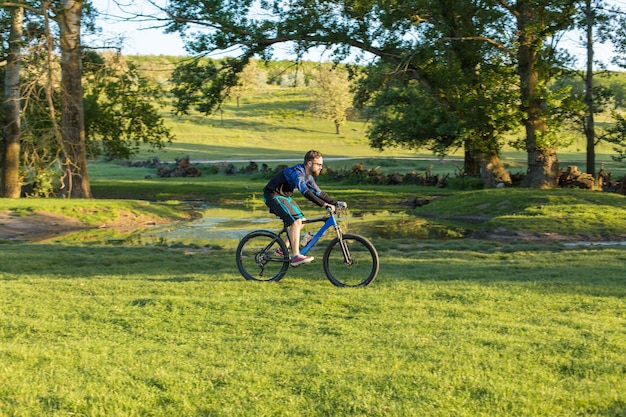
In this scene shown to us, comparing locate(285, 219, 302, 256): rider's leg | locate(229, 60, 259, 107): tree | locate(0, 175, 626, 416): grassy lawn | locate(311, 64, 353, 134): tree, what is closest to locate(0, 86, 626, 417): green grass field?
locate(0, 175, 626, 416): grassy lawn

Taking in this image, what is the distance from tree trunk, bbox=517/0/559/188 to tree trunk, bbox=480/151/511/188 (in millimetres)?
2378

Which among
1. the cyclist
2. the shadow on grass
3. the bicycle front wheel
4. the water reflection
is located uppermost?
the cyclist

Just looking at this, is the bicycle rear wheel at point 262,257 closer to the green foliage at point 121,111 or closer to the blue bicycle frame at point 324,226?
the blue bicycle frame at point 324,226

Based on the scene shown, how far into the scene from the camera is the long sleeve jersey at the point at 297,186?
10.2 metres

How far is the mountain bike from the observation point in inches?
419

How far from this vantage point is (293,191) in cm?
1066

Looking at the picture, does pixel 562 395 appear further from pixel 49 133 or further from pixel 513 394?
pixel 49 133

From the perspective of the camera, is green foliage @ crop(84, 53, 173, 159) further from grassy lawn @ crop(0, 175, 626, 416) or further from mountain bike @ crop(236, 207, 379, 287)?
mountain bike @ crop(236, 207, 379, 287)

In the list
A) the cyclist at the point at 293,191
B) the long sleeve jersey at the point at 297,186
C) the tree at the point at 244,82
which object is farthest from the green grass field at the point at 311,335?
the tree at the point at 244,82

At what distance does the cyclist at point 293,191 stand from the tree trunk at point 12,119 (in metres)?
20.3

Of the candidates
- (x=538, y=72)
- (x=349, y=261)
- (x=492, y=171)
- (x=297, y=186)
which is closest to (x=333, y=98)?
(x=492, y=171)

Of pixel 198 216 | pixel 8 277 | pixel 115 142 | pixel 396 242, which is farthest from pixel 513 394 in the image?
pixel 115 142

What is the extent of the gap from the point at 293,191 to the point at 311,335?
3593 mm

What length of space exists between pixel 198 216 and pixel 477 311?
19817 mm
